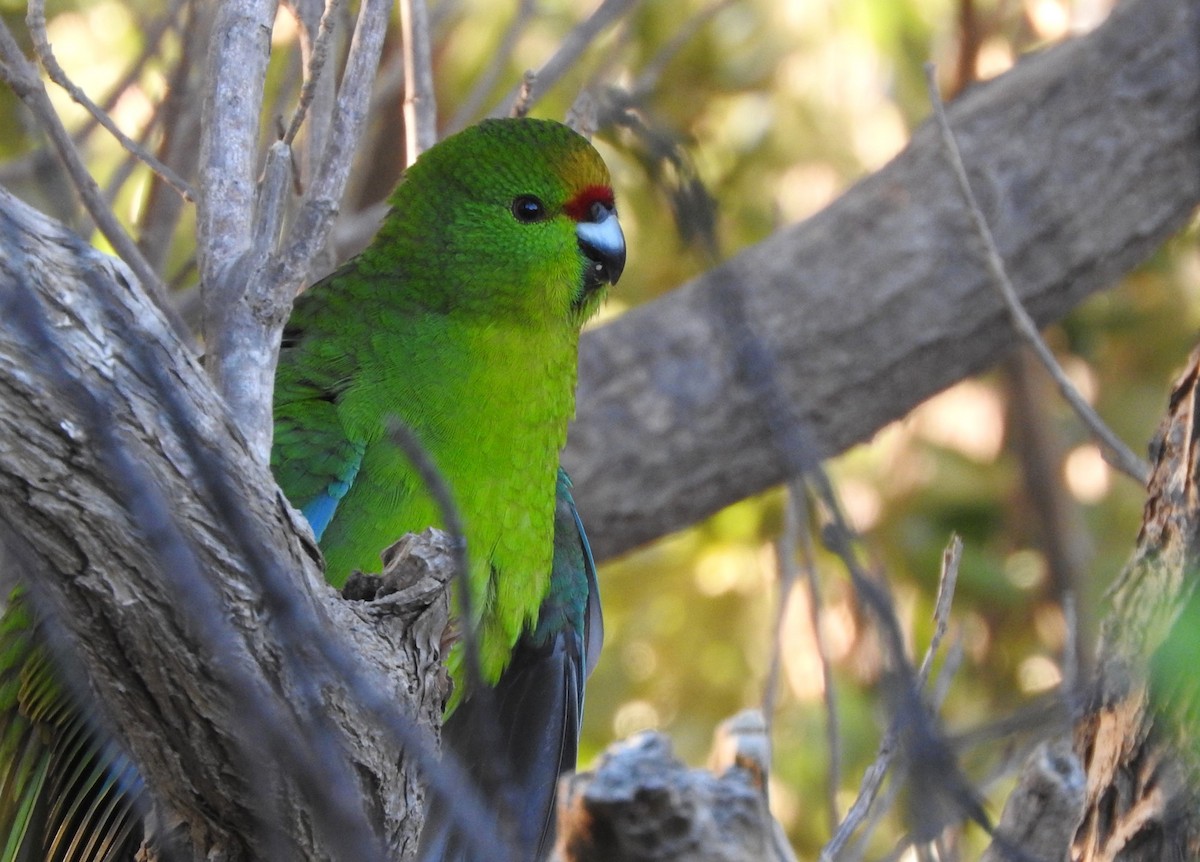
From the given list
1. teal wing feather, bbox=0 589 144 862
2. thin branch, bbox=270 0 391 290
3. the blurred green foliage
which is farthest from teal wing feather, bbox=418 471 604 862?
the blurred green foliage

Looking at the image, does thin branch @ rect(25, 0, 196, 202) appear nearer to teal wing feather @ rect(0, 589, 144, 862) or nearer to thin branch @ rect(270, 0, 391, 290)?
thin branch @ rect(270, 0, 391, 290)

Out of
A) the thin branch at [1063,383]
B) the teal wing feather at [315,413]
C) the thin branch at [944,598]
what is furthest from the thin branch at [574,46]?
the thin branch at [944,598]

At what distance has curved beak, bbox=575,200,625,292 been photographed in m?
2.17

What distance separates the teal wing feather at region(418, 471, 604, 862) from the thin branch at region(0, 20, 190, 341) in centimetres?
72

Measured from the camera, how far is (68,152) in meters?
1.76

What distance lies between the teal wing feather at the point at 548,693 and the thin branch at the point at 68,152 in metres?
0.72

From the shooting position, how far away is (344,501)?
1975 millimetres

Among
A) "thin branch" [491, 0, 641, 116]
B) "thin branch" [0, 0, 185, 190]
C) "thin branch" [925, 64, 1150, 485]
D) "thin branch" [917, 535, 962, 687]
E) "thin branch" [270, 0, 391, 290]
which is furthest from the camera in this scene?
"thin branch" [0, 0, 185, 190]

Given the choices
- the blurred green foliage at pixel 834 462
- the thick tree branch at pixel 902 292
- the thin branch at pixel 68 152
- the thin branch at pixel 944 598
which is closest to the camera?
the thin branch at pixel 944 598

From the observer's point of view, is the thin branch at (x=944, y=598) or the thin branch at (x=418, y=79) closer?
the thin branch at (x=944, y=598)

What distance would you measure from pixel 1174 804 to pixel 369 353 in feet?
4.00

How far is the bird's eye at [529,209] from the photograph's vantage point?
7.18ft

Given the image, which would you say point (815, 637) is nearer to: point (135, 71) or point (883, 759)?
point (883, 759)

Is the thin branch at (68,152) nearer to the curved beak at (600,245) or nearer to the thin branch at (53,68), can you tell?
the thin branch at (53,68)
